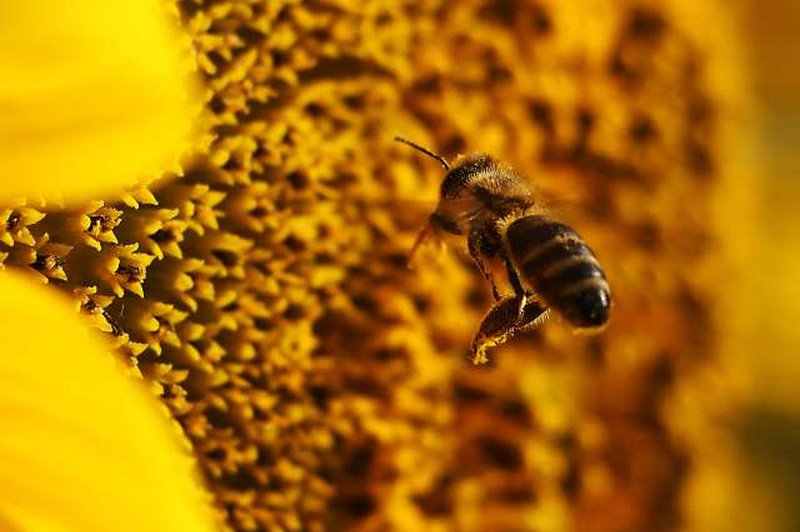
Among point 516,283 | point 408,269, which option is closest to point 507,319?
point 516,283

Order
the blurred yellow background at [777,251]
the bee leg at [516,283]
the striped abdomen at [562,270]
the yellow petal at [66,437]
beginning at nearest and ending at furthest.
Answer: the yellow petal at [66,437], the striped abdomen at [562,270], the bee leg at [516,283], the blurred yellow background at [777,251]

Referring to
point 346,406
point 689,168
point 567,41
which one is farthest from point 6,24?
point 689,168

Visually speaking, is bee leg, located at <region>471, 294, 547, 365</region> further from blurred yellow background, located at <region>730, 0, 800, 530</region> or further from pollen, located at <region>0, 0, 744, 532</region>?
blurred yellow background, located at <region>730, 0, 800, 530</region>

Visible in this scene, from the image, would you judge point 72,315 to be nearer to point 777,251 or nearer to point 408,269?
point 408,269

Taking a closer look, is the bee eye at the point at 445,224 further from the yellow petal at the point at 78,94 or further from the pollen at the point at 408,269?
the yellow petal at the point at 78,94

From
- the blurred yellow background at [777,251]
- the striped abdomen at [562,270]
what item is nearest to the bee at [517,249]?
the striped abdomen at [562,270]
